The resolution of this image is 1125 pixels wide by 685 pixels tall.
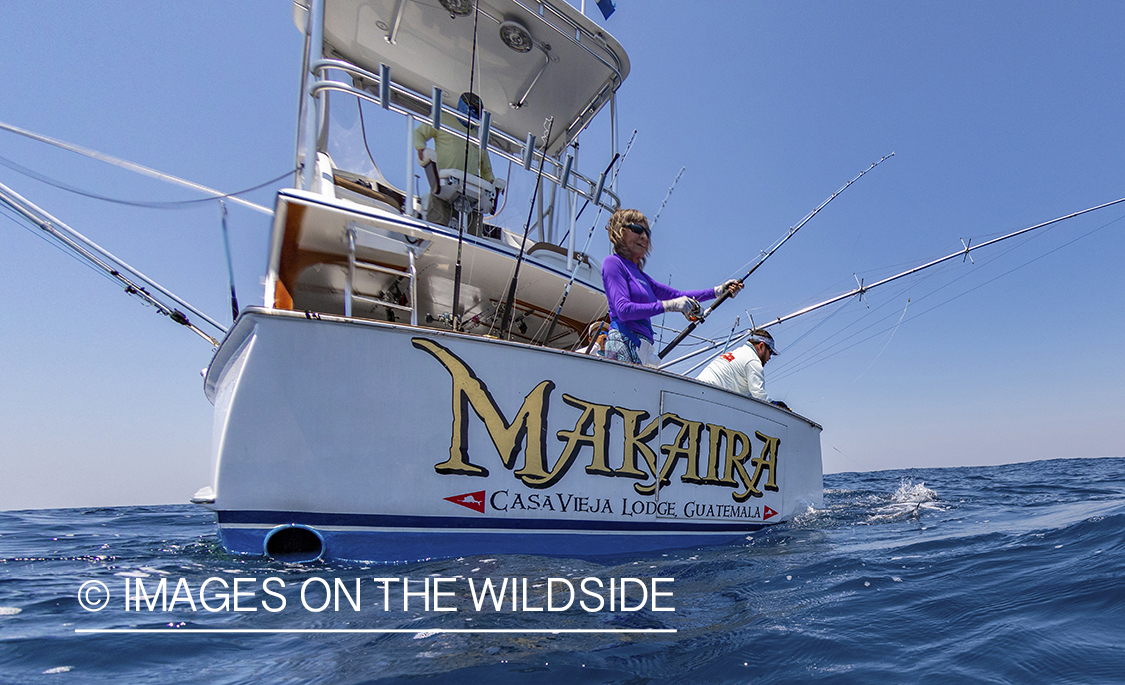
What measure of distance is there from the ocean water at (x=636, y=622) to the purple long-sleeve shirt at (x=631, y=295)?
1.54 meters

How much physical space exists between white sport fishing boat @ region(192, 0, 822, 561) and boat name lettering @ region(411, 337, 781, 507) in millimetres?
10

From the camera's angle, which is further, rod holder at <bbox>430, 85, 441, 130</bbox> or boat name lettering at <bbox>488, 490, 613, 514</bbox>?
rod holder at <bbox>430, 85, 441, 130</bbox>

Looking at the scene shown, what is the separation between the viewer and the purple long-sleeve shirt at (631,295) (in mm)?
3443

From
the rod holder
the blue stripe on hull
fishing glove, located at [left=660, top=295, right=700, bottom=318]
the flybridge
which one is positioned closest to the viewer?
the blue stripe on hull

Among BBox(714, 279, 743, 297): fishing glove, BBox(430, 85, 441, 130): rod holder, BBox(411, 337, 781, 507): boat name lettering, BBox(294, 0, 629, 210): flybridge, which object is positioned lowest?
BBox(411, 337, 781, 507): boat name lettering

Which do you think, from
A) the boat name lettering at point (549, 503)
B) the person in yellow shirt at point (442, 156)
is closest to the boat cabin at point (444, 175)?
the person in yellow shirt at point (442, 156)

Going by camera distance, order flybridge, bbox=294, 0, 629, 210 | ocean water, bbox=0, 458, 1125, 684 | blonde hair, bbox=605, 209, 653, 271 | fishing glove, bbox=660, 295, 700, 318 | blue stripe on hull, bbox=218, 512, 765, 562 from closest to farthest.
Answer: ocean water, bbox=0, 458, 1125, 684 → blue stripe on hull, bbox=218, 512, 765, 562 → fishing glove, bbox=660, 295, 700, 318 → blonde hair, bbox=605, 209, 653, 271 → flybridge, bbox=294, 0, 629, 210

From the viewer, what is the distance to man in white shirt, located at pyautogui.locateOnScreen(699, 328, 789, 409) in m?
4.38

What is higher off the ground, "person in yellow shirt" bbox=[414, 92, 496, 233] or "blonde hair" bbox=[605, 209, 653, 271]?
"person in yellow shirt" bbox=[414, 92, 496, 233]

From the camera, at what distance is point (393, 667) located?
1458 mm

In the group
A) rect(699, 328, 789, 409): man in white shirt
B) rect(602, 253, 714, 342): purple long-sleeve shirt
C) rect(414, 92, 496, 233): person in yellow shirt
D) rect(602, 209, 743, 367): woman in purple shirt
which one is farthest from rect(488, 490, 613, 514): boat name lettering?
rect(414, 92, 496, 233): person in yellow shirt

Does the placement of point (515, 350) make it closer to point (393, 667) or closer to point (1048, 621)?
point (393, 667)

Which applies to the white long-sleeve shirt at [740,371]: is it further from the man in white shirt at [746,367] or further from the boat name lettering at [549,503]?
the boat name lettering at [549,503]

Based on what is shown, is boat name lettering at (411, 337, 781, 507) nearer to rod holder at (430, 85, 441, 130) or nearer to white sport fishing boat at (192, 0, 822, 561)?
white sport fishing boat at (192, 0, 822, 561)
